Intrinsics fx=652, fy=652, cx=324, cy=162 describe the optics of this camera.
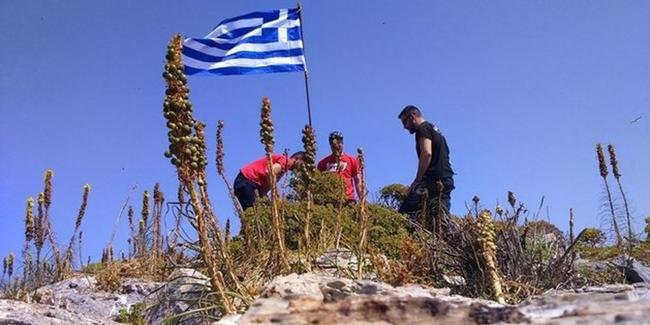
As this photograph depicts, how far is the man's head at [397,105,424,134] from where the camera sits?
845 cm

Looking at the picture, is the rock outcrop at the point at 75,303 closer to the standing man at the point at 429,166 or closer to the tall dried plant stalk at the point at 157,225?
the tall dried plant stalk at the point at 157,225

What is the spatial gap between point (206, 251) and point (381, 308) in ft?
4.72

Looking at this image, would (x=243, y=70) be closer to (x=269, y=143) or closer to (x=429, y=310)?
(x=269, y=143)

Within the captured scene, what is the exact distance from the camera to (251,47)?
396 inches

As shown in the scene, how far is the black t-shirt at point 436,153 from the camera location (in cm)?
827

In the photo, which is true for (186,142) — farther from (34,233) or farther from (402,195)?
(402,195)

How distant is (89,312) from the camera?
261 inches

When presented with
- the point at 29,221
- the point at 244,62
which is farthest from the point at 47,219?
the point at 244,62

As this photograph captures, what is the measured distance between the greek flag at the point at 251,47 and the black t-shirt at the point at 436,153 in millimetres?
2390

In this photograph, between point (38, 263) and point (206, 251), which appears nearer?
point (206, 251)

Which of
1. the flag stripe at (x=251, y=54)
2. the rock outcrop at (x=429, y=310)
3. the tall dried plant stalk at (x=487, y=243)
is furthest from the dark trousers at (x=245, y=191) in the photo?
the rock outcrop at (x=429, y=310)

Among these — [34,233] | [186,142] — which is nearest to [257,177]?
[34,233]

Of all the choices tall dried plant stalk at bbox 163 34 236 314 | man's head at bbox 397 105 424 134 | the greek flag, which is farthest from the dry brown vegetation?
the greek flag

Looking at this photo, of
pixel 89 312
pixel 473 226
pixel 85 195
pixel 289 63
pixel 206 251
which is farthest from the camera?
pixel 289 63
